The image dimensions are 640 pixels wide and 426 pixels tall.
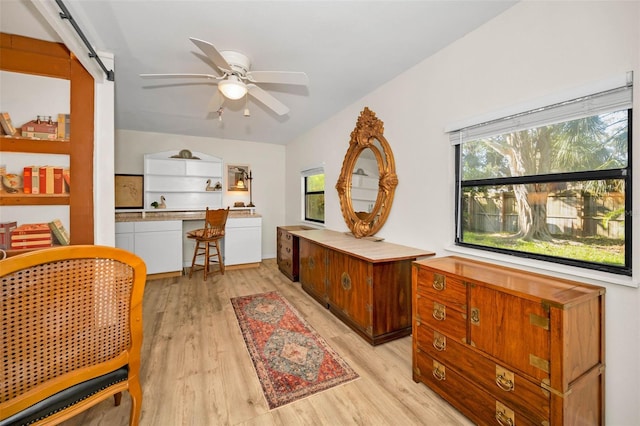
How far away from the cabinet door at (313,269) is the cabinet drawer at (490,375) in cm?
144

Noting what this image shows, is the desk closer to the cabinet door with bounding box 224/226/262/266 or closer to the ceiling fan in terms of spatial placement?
the cabinet door with bounding box 224/226/262/266

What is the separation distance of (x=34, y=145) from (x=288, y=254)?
10.1 feet

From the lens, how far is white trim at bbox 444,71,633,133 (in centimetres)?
129

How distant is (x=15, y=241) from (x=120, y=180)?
319 cm

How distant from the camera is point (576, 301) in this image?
1.15 m

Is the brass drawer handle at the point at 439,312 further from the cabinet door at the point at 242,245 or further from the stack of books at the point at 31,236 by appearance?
the cabinet door at the point at 242,245

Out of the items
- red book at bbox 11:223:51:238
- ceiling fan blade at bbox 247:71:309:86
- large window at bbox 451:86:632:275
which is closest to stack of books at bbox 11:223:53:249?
red book at bbox 11:223:51:238

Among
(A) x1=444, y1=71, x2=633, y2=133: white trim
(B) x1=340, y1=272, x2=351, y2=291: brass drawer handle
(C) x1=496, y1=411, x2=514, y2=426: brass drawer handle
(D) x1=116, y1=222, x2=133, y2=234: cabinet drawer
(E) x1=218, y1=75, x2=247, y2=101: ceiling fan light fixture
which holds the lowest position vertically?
(C) x1=496, y1=411, x2=514, y2=426: brass drawer handle

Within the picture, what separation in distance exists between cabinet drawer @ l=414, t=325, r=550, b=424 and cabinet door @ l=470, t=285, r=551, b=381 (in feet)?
0.19

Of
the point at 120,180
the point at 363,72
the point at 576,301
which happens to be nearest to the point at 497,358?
the point at 576,301

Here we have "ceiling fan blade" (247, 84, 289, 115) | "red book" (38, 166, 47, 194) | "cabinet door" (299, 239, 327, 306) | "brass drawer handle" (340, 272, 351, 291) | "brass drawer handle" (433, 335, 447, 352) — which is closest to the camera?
"brass drawer handle" (433, 335, 447, 352)

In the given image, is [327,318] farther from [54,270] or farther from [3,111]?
[3,111]

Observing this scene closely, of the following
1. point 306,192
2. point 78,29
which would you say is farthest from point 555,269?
point 306,192

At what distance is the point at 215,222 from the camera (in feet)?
13.6
